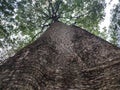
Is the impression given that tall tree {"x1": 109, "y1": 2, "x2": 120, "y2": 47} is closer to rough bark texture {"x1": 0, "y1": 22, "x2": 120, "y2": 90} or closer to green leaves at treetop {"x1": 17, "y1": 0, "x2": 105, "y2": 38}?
green leaves at treetop {"x1": 17, "y1": 0, "x2": 105, "y2": 38}

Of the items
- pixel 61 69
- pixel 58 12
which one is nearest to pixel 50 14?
pixel 58 12

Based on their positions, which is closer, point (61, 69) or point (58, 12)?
point (61, 69)

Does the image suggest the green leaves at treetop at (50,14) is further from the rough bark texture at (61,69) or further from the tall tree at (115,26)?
the rough bark texture at (61,69)

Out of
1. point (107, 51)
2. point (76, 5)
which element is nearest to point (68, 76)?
point (107, 51)

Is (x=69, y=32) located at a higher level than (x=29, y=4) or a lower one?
lower

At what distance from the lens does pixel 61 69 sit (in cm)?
426

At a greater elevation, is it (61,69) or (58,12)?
(58,12)

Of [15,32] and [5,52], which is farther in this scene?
[15,32]

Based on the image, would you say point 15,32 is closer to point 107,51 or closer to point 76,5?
point 76,5

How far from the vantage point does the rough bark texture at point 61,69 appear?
3.35 metres

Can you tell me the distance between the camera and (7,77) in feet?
11.1

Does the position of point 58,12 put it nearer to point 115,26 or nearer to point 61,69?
point 115,26

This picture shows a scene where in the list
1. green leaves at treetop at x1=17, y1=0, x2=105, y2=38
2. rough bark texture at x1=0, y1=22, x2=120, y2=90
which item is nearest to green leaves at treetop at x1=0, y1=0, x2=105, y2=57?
green leaves at treetop at x1=17, y1=0, x2=105, y2=38

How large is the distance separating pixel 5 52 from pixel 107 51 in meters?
10.3
